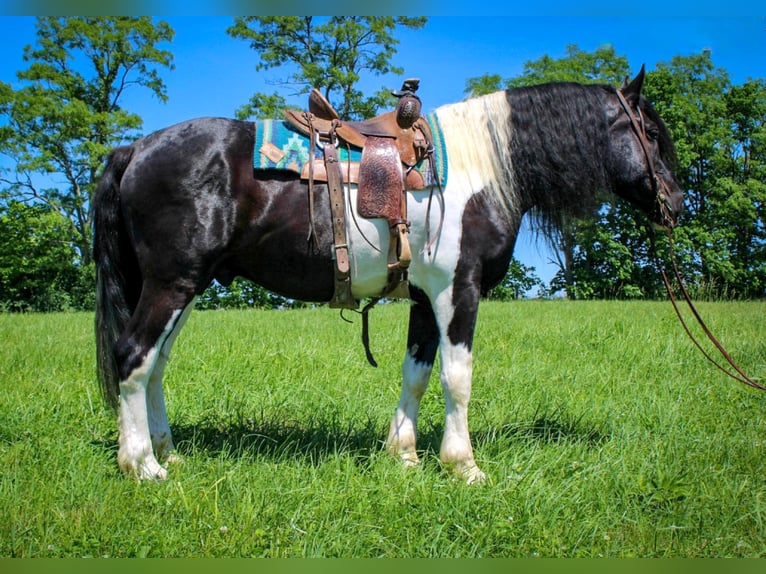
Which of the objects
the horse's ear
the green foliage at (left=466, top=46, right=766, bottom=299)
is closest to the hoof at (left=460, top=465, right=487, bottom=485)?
the horse's ear

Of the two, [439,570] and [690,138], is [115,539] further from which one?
[690,138]

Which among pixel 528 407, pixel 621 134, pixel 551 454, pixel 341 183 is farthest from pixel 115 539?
pixel 621 134

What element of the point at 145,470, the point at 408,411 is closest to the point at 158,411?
the point at 145,470

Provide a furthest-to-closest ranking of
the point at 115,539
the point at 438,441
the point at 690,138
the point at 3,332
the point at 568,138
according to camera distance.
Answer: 1. the point at 690,138
2. the point at 3,332
3. the point at 438,441
4. the point at 568,138
5. the point at 115,539

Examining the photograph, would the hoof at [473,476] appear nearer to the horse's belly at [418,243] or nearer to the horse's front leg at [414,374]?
the horse's front leg at [414,374]

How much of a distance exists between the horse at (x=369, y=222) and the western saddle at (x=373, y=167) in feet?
0.22

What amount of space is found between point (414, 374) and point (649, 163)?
6.96 ft

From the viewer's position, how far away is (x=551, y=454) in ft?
12.6

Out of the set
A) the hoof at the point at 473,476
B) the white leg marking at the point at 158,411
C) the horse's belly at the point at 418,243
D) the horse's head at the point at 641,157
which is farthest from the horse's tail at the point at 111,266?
the horse's head at the point at 641,157

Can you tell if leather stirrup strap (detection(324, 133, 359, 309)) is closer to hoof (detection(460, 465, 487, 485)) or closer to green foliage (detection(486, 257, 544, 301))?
hoof (detection(460, 465, 487, 485))

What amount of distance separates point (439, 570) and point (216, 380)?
3.77 meters

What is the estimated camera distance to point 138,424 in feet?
11.4

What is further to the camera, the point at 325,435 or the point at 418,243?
the point at 325,435

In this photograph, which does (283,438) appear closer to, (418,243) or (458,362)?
(458,362)
